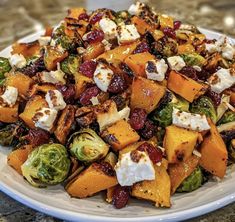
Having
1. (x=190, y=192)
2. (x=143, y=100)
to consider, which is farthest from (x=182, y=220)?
(x=143, y=100)

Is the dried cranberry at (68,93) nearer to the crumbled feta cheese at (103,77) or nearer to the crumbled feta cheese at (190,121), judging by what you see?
the crumbled feta cheese at (103,77)

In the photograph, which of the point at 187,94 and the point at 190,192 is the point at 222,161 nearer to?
the point at 190,192

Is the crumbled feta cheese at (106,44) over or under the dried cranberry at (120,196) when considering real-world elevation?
over

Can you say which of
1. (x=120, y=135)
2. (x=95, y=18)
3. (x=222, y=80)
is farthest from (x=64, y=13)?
(x=120, y=135)

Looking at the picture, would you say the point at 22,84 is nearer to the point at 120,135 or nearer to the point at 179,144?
the point at 120,135

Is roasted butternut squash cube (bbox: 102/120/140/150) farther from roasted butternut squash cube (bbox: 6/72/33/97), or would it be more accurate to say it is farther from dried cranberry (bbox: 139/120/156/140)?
roasted butternut squash cube (bbox: 6/72/33/97)

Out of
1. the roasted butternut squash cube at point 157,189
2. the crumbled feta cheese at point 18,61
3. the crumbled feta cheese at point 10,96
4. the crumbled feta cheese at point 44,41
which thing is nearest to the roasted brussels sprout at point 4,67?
the crumbled feta cheese at point 18,61
